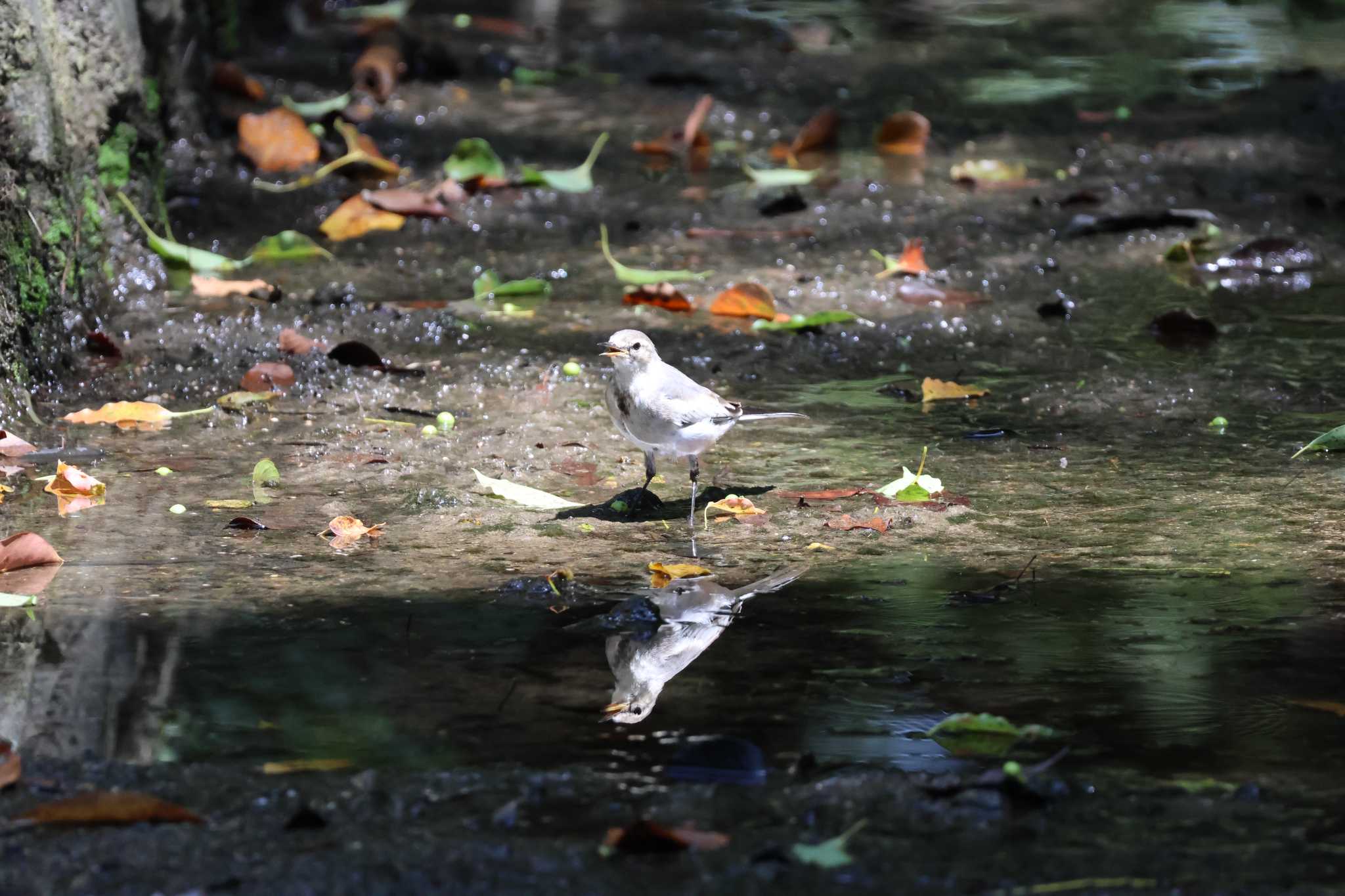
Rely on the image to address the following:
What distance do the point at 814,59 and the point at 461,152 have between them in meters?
2.91

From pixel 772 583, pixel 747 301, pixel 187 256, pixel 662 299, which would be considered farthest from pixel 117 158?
pixel 772 583

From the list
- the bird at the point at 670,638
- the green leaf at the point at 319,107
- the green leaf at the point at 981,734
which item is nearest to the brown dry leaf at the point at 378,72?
the green leaf at the point at 319,107

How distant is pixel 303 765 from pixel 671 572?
3.39ft

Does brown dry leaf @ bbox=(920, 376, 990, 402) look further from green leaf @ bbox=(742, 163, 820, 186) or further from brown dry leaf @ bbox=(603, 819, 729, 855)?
brown dry leaf @ bbox=(603, 819, 729, 855)

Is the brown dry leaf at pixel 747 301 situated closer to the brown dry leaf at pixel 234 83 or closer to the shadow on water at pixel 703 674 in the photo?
the shadow on water at pixel 703 674

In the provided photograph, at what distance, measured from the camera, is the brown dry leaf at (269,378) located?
470 cm

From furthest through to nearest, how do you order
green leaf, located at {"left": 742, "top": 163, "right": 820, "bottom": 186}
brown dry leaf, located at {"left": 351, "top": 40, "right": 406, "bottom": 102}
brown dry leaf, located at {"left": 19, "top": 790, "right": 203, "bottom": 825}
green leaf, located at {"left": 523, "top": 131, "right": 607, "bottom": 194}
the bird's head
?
1. brown dry leaf, located at {"left": 351, "top": 40, "right": 406, "bottom": 102}
2. green leaf, located at {"left": 742, "top": 163, "right": 820, "bottom": 186}
3. green leaf, located at {"left": 523, "top": 131, "right": 607, "bottom": 194}
4. the bird's head
5. brown dry leaf, located at {"left": 19, "top": 790, "right": 203, "bottom": 825}

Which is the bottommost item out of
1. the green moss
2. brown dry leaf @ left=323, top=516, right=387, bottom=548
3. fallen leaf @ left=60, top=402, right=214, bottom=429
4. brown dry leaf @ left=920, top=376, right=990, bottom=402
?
brown dry leaf @ left=920, top=376, right=990, bottom=402

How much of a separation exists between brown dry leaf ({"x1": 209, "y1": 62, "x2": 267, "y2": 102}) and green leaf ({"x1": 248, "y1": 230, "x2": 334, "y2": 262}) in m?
1.88

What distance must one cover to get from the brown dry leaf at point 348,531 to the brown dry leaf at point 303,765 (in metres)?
1.05

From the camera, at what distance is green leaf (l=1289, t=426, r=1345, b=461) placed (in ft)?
13.4

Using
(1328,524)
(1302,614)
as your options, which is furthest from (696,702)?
(1328,524)

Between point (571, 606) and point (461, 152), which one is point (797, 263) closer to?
point (461, 152)

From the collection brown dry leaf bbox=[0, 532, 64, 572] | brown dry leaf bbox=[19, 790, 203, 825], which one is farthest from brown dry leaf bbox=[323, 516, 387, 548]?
brown dry leaf bbox=[19, 790, 203, 825]
